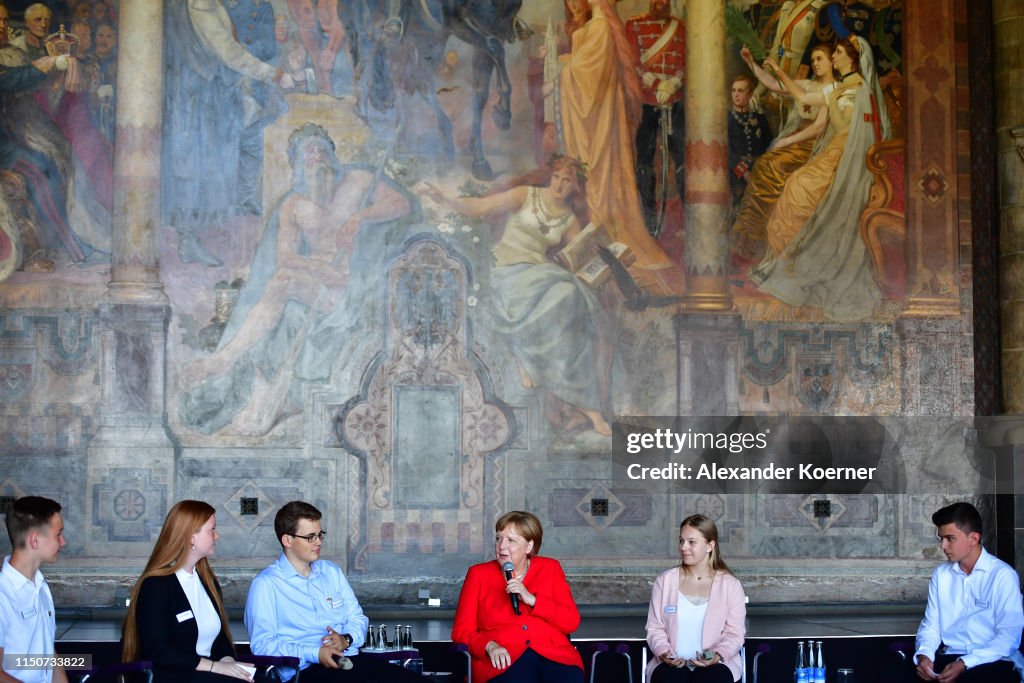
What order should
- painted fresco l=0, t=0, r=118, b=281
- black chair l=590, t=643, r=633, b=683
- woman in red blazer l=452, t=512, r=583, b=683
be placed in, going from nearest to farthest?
woman in red blazer l=452, t=512, r=583, b=683 < black chair l=590, t=643, r=633, b=683 < painted fresco l=0, t=0, r=118, b=281

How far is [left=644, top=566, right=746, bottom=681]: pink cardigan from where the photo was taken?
21.7 feet

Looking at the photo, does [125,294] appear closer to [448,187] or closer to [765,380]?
[448,187]

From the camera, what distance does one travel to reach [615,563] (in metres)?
11.0

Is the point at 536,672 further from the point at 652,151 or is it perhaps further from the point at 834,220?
Result: the point at 834,220

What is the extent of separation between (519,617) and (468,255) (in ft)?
16.9

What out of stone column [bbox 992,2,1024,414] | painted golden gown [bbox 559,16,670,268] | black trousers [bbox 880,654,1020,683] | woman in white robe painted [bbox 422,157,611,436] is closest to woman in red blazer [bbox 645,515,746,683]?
black trousers [bbox 880,654,1020,683]

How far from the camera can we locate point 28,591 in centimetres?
548

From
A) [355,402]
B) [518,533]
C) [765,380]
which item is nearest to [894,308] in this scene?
[765,380]

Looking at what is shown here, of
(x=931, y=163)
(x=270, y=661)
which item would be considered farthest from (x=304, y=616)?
(x=931, y=163)

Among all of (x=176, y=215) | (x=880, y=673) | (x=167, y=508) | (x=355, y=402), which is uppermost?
(x=176, y=215)

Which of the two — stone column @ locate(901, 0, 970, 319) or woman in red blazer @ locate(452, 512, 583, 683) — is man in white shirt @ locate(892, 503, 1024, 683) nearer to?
woman in red blazer @ locate(452, 512, 583, 683)

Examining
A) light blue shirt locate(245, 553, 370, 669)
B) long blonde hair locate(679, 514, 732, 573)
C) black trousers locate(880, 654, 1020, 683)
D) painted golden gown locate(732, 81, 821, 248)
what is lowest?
black trousers locate(880, 654, 1020, 683)

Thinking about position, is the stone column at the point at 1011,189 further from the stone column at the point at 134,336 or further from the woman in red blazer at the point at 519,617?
the stone column at the point at 134,336

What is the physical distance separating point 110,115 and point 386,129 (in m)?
2.36
